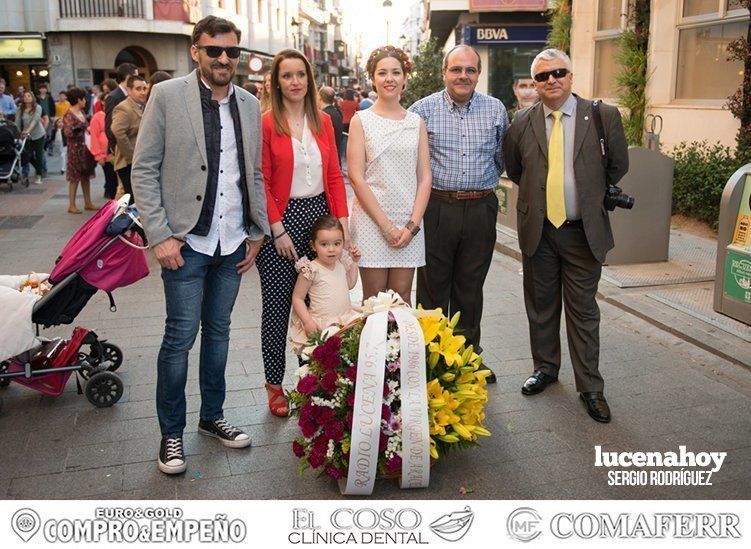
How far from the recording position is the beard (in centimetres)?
379

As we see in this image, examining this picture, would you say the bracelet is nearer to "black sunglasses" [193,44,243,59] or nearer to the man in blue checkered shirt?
the man in blue checkered shirt

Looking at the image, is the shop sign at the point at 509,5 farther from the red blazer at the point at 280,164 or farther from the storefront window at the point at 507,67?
the red blazer at the point at 280,164

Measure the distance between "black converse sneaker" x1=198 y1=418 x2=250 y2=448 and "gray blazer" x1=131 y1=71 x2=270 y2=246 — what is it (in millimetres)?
1162

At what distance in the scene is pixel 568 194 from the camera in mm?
4641

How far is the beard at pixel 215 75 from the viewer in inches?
149

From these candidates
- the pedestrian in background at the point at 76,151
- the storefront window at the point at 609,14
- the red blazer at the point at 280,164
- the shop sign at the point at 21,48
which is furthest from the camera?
the shop sign at the point at 21,48

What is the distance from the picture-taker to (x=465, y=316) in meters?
5.21

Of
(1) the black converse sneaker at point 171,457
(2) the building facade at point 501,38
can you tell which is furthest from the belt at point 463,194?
(2) the building facade at point 501,38

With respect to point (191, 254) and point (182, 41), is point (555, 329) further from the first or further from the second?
point (182, 41)

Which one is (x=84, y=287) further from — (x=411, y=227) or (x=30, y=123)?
(x=30, y=123)

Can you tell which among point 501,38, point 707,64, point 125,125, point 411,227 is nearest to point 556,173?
point 411,227

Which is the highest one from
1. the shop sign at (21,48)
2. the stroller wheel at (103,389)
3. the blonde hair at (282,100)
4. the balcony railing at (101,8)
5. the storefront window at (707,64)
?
the balcony railing at (101,8)

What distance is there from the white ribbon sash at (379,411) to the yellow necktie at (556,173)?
4.68 ft
